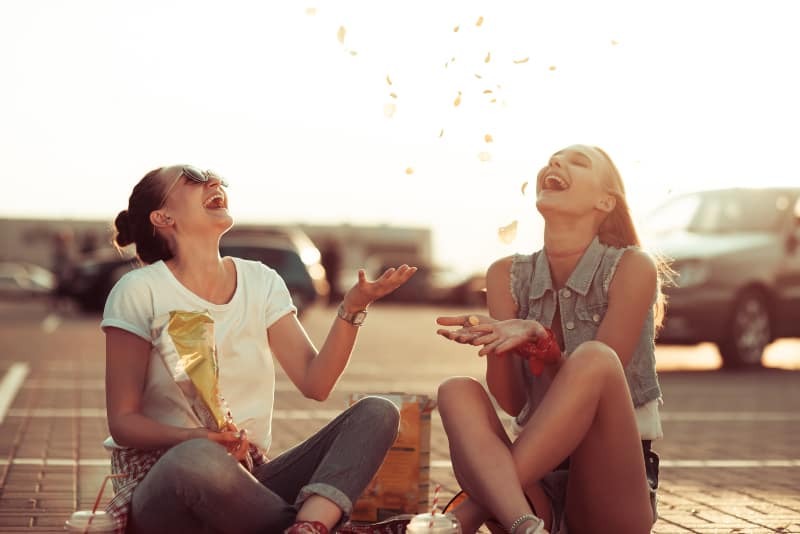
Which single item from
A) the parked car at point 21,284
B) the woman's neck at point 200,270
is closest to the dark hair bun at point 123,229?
the woman's neck at point 200,270

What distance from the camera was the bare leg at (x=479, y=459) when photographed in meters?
4.30

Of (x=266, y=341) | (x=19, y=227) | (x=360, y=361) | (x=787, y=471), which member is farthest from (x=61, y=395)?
(x=19, y=227)

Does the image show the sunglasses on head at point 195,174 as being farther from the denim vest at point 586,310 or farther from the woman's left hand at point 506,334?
the denim vest at point 586,310

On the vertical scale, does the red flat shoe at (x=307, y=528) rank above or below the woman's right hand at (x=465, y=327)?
below

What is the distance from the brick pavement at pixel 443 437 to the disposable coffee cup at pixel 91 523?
5.03ft

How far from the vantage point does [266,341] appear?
4.62 meters

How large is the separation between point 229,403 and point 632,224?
1.66 metres

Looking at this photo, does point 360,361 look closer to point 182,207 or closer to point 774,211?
point 774,211

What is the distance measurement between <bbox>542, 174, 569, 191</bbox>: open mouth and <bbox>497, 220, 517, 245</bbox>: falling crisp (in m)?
0.26

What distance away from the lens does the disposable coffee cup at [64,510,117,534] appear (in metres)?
3.96

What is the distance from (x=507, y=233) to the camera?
517cm

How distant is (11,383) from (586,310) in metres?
8.74

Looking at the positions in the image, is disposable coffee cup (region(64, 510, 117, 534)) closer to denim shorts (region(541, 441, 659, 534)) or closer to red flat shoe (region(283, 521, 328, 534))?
red flat shoe (region(283, 521, 328, 534))

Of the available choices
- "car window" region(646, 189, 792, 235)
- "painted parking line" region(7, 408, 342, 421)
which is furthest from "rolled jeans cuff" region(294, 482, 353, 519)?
"car window" region(646, 189, 792, 235)
